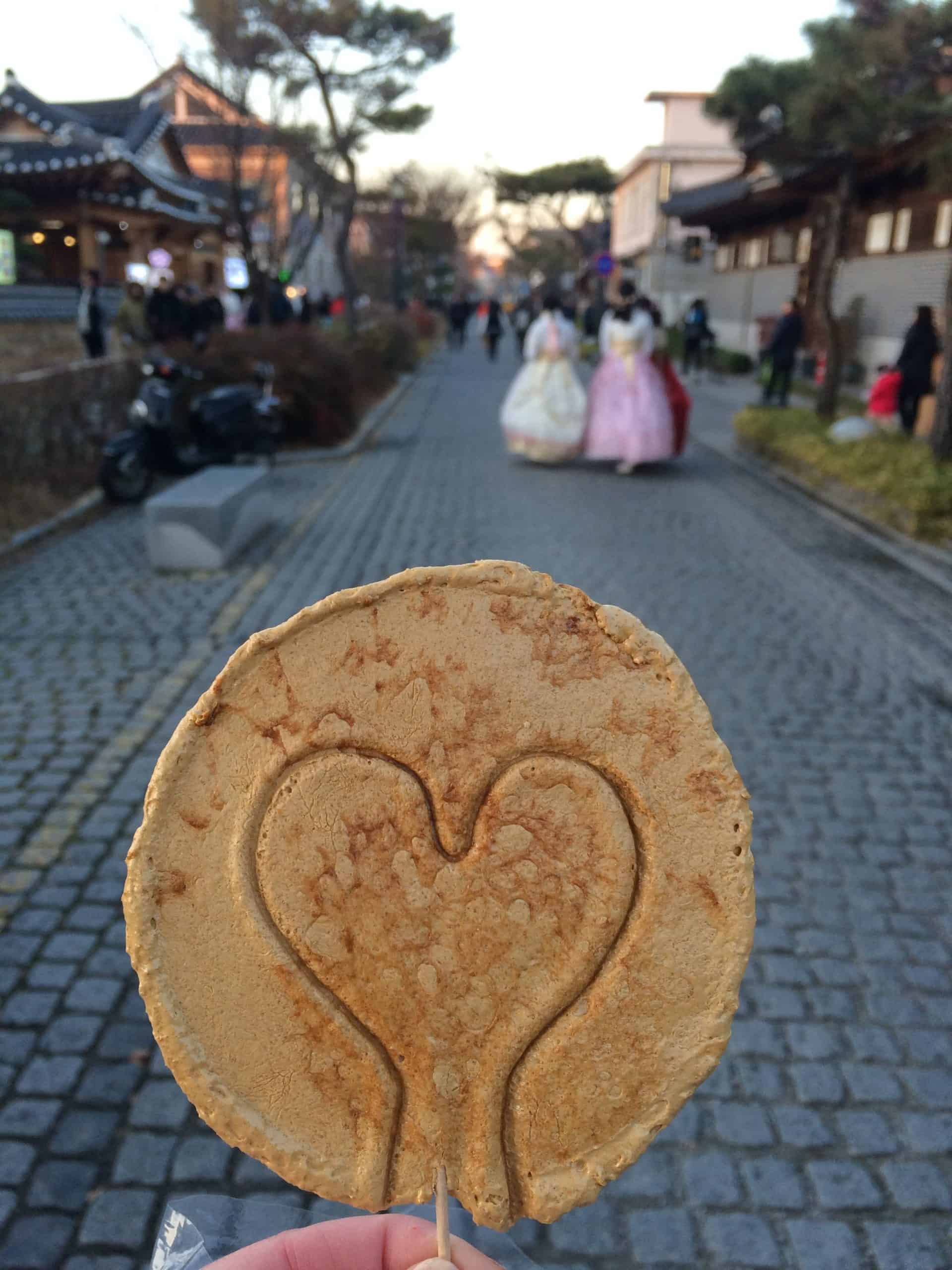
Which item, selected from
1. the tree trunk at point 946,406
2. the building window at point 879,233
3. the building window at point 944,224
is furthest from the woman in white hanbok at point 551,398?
the building window at point 879,233

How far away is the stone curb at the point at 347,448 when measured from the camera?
538 inches

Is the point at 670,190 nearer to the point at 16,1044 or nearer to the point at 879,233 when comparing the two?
the point at 879,233

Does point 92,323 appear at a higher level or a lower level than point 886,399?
higher

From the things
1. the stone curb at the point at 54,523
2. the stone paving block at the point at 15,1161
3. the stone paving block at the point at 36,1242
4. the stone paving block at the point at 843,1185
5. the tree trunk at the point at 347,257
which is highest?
the tree trunk at the point at 347,257

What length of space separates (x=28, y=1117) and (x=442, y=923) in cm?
209

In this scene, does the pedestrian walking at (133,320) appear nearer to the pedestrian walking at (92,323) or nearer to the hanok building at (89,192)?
the pedestrian walking at (92,323)

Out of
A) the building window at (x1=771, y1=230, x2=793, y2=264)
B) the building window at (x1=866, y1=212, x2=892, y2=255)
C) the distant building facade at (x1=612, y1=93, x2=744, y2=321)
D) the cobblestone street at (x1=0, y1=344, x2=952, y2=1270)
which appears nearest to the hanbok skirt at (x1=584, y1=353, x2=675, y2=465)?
the cobblestone street at (x1=0, y1=344, x2=952, y2=1270)

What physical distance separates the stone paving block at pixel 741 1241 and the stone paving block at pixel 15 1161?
1642 millimetres

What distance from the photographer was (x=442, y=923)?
124 centimetres

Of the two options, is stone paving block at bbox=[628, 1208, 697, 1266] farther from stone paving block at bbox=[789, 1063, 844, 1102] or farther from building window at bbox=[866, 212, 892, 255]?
building window at bbox=[866, 212, 892, 255]

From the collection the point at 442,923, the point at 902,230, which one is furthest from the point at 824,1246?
the point at 902,230

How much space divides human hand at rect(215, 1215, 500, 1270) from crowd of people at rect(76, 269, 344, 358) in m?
13.4

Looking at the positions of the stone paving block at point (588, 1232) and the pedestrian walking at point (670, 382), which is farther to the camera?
the pedestrian walking at point (670, 382)

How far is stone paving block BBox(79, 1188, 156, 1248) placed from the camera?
241 centimetres
